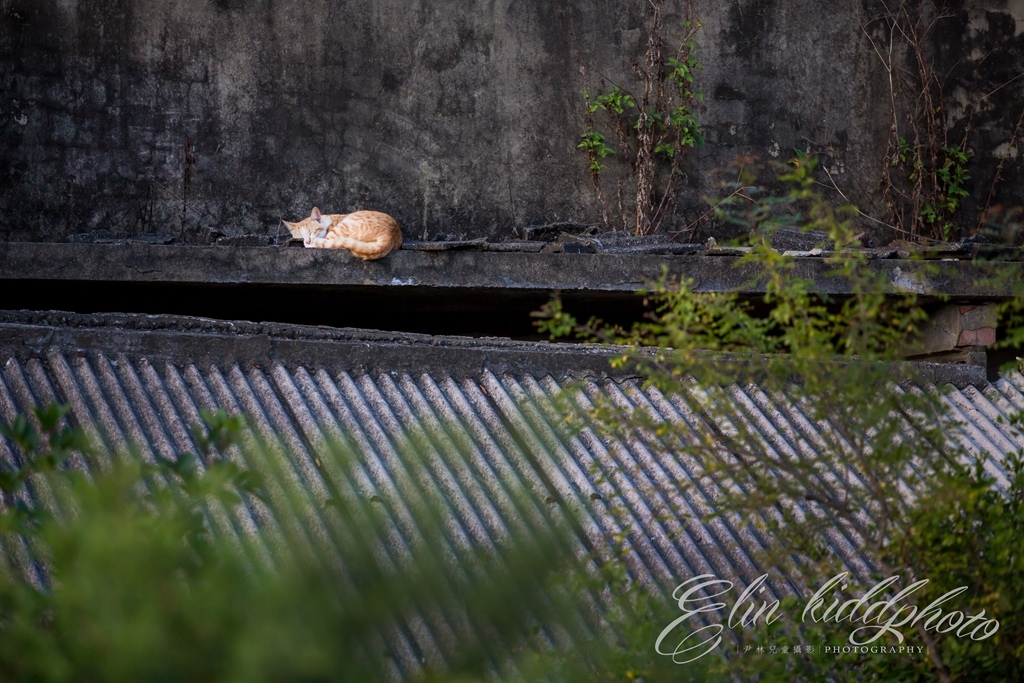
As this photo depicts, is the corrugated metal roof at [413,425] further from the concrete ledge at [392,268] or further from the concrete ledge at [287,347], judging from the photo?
the concrete ledge at [392,268]

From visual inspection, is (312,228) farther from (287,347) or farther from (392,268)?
(287,347)

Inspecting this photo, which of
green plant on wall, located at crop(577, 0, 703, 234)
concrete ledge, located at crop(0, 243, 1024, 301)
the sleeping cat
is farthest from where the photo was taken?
green plant on wall, located at crop(577, 0, 703, 234)

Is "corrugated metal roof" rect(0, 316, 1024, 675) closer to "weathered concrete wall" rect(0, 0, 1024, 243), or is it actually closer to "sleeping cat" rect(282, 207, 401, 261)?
"sleeping cat" rect(282, 207, 401, 261)

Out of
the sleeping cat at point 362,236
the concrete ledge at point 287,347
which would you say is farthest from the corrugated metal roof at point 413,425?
the sleeping cat at point 362,236

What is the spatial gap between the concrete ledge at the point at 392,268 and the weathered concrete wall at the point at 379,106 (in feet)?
5.60

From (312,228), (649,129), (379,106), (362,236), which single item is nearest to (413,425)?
(362,236)

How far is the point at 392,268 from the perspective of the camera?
5348mm

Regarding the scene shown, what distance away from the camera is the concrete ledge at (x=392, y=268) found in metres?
5.16

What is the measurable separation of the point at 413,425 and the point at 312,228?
1495 millimetres

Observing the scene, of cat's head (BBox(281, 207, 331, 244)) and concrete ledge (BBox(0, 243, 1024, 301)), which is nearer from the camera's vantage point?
concrete ledge (BBox(0, 243, 1024, 301))

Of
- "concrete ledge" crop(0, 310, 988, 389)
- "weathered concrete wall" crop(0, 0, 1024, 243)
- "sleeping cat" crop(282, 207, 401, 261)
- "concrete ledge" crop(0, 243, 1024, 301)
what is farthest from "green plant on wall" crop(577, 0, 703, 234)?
"sleeping cat" crop(282, 207, 401, 261)

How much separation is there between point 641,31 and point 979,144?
257 centimetres

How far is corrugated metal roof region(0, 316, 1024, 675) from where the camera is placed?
4602 mm

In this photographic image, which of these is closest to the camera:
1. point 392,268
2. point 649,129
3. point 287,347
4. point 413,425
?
point 413,425
